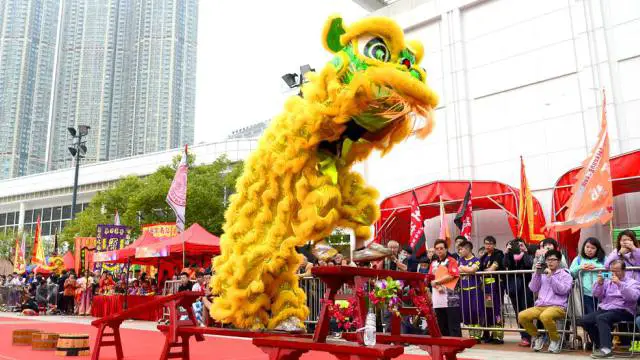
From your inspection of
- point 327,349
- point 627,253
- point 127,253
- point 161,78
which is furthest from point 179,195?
point 161,78

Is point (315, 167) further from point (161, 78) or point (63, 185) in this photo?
point (161, 78)

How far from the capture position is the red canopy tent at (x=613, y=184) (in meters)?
8.91

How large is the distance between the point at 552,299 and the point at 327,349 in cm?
408

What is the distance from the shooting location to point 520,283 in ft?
23.0

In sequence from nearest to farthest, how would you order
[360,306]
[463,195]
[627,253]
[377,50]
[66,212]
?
[360,306]
[377,50]
[627,253]
[463,195]
[66,212]

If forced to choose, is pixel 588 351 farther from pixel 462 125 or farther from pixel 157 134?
pixel 157 134

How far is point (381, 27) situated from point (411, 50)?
286 mm

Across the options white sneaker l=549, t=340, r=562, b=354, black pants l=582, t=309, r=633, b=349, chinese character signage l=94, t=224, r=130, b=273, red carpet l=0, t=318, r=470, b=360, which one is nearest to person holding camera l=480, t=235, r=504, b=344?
white sneaker l=549, t=340, r=562, b=354

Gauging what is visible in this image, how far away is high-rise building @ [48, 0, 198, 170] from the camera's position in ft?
138

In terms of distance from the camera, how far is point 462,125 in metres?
12.5

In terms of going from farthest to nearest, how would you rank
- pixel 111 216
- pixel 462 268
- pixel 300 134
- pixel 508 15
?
1. pixel 111 216
2. pixel 508 15
3. pixel 462 268
4. pixel 300 134

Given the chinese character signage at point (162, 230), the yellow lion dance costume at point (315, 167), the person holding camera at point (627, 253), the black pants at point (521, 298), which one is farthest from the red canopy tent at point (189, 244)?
the person holding camera at point (627, 253)

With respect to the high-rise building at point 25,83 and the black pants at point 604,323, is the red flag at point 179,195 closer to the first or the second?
the black pants at point 604,323

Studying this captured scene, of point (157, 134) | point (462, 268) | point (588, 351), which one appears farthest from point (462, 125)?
point (157, 134)
